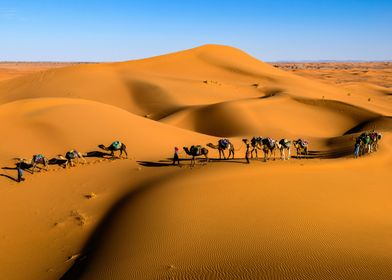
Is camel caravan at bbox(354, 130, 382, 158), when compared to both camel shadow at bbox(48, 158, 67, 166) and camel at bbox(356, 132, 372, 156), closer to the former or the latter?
camel at bbox(356, 132, 372, 156)

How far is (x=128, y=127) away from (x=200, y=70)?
38515 mm

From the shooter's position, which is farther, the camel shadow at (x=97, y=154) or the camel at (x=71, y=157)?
the camel shadow at (x=97, y=154)

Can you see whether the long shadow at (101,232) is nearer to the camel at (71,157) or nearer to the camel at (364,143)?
the camel at (71,157)

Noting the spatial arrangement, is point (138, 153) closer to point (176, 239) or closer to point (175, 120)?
point (176, 239)

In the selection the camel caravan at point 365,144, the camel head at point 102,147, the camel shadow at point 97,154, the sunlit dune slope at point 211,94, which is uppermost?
the sunlit dune slope at point 211,94

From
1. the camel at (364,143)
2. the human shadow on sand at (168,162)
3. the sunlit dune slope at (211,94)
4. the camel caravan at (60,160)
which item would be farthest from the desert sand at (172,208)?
the sunlit dune slope at (211,94)

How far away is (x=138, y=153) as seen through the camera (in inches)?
688

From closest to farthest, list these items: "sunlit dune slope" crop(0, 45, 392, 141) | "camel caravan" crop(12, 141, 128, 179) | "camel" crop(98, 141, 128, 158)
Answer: "camel caravan" crop(12, 141, 128, 179) → "camel" crop(98, 141, 128, 158) → "sunlit dune slope" crop(0, 45, 392, 141)

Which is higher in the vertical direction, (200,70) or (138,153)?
(200,70)

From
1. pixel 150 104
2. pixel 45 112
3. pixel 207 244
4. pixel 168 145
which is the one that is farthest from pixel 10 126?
pixel 150 104

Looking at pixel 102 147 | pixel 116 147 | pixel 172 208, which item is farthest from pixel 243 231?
pixel 102 147

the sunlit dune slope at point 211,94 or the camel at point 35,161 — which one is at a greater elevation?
the sunlit dune slope at point 211,94

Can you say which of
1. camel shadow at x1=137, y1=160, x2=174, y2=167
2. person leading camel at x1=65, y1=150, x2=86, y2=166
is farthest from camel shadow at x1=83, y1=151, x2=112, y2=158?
camel shadow at x1=137, y1=160, x2=174, y2=167

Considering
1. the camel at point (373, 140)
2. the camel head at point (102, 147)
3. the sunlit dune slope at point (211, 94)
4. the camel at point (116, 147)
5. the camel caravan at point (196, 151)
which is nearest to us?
the camel caravan at point (196, 151)
